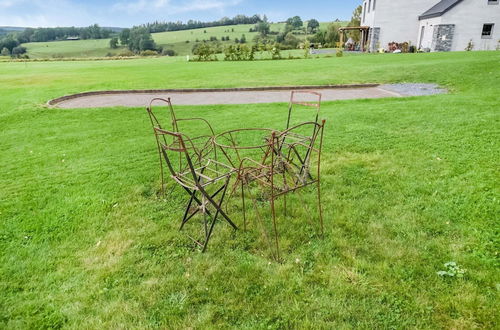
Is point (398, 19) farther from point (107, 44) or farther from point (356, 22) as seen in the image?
point (107, 44)

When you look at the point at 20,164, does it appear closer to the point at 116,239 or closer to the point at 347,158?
the point at 116,239

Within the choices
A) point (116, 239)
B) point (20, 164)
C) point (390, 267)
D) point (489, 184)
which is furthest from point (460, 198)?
point (20, 164)

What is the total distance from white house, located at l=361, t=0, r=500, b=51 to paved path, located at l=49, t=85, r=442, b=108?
62.2 feet

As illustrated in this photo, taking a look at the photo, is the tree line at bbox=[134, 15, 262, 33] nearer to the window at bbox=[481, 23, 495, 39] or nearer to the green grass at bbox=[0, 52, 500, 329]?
the window at bbox=[481, 23, 495, 39]

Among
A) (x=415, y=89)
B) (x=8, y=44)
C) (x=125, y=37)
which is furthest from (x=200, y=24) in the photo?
(x=415, y=89)

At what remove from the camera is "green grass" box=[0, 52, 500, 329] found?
8.49 ft

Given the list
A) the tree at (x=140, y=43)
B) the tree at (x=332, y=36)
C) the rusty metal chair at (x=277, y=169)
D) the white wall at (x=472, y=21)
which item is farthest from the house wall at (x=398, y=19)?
the tree at (x=140, y=43)

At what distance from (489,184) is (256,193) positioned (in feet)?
9.77

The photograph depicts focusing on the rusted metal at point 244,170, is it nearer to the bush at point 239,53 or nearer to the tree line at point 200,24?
the bush at point 239,53

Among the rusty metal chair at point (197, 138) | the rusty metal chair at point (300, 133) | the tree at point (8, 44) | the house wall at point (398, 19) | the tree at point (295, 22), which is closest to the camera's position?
the rusty metal chair at point (300, 133)

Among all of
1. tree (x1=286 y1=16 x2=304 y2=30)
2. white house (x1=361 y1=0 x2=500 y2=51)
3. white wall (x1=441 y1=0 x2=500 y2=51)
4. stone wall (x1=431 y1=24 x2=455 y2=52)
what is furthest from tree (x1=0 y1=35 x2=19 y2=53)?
white wall (x1=441 y1=0 x2=500 y2=51)

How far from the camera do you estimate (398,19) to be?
30.8 m

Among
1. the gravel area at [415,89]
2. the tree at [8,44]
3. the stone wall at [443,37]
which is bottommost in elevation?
the gravel area at [415,89]

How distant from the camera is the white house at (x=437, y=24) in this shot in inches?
1029
